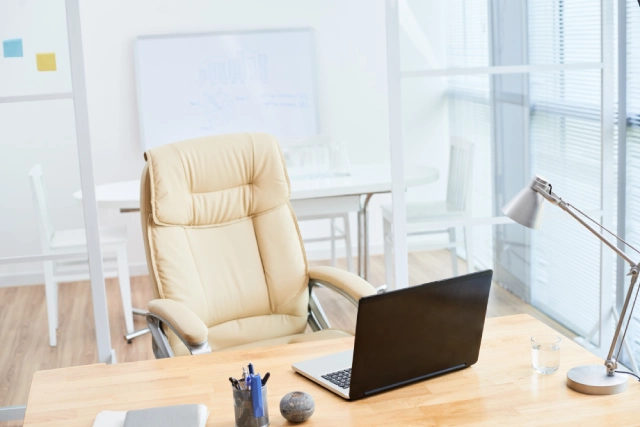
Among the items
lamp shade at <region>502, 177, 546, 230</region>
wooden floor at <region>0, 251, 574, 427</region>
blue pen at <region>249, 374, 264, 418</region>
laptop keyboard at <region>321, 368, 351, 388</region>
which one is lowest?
wooden floor at <region>0, 251, 574, 427</region>

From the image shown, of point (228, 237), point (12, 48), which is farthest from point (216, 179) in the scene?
point (12, 48)

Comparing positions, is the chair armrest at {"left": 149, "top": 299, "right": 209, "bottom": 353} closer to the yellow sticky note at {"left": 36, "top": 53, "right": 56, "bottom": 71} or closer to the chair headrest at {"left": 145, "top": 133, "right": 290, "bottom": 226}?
the chair headrest at {"left": 145, "top": 133, "right": 290, "bottom": 226}

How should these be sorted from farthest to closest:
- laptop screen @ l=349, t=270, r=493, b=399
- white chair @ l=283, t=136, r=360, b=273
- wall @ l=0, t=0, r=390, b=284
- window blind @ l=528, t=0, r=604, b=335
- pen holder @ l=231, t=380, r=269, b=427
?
wall @ l=0, t=0, r=390, b=284 < white chair @ l=283, t=136, r=360, b=273 < window blind @ l=528, t=0, r=604, b=335 < laptop screen @ l=349, t=270, r=493, b=399 < pen holder @ l=231, t=380, r=269, b=427

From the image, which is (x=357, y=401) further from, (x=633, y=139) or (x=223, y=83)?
(x=223, y=83)

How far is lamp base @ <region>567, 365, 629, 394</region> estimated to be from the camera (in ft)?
5.90

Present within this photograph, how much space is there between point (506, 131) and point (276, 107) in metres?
2.48

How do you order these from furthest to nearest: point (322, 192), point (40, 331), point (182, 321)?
1. point (322, 192)
2. point (40, 331)
3. point (182, 321)

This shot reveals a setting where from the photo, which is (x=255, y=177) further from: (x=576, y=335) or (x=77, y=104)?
(x=576, y=335)

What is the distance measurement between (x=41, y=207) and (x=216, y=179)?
78cm

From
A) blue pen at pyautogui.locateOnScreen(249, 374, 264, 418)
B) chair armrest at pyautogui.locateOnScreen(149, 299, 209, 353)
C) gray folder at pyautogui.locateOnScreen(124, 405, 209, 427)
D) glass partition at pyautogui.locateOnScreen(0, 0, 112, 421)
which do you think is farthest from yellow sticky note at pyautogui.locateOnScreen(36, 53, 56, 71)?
blue pen at pyautogui.locateOnScreen(249, 374, 264, 418)

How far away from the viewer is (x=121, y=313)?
4.78 meters

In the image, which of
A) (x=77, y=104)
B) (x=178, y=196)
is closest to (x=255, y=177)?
(x=178, y=196)

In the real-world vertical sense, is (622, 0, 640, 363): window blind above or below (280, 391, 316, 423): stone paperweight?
above

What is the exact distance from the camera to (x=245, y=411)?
1.67 meters
